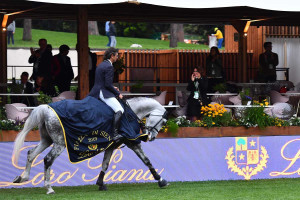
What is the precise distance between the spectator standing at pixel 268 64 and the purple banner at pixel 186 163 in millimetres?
7180

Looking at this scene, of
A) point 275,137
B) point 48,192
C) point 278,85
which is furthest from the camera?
point 278,85

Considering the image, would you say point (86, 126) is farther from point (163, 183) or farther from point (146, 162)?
point (163, 183)

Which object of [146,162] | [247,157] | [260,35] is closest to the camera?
[146,162]

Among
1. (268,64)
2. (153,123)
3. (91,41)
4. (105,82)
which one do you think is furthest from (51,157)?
(91,41)

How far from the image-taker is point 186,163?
1333 cm

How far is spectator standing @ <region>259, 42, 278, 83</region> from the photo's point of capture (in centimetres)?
2061

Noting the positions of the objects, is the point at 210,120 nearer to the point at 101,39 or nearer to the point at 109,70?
the point at 109,70

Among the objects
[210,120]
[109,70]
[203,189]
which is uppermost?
[109,70]

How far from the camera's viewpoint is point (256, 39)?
29.3 metres

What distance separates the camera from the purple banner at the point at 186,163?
12.7 meters

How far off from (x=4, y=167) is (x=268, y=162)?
4.62 metres

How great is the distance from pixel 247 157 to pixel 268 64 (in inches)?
298

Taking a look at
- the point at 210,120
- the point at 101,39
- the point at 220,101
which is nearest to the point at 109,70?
the point at 210,120

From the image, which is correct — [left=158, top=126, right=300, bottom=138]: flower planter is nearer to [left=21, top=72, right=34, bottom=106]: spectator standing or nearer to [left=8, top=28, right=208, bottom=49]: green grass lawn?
[left=21, top=72, right=34, bottom=106]: spectator standing
